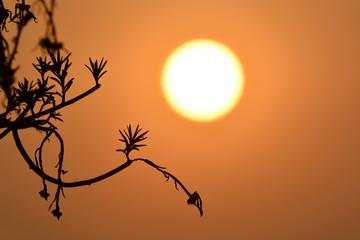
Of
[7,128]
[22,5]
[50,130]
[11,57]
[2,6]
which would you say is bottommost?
[7,128]

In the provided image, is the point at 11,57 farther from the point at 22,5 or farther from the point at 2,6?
the point at 22,5

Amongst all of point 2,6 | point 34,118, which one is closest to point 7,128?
point 34,118

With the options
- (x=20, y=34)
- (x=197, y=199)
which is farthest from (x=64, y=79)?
(x=197, y=199)

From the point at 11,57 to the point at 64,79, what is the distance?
236mm

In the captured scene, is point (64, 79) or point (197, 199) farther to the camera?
point (64, 79)

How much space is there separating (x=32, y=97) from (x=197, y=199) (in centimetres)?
67

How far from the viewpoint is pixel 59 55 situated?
1563 mm

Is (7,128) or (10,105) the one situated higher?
(10,105)

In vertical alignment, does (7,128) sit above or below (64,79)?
below

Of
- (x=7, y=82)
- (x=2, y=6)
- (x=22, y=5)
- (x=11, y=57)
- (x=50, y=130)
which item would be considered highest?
(x=22, y=5)

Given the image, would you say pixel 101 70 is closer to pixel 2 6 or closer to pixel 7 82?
pixel 7 82

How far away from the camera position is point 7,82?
56.0 inches

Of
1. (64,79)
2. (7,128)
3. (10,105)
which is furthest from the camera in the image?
(64,79)

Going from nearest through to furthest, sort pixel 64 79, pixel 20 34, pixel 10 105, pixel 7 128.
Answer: pixel 7 128
pixel 10 105
pixel 64 79
pixel 20 34
